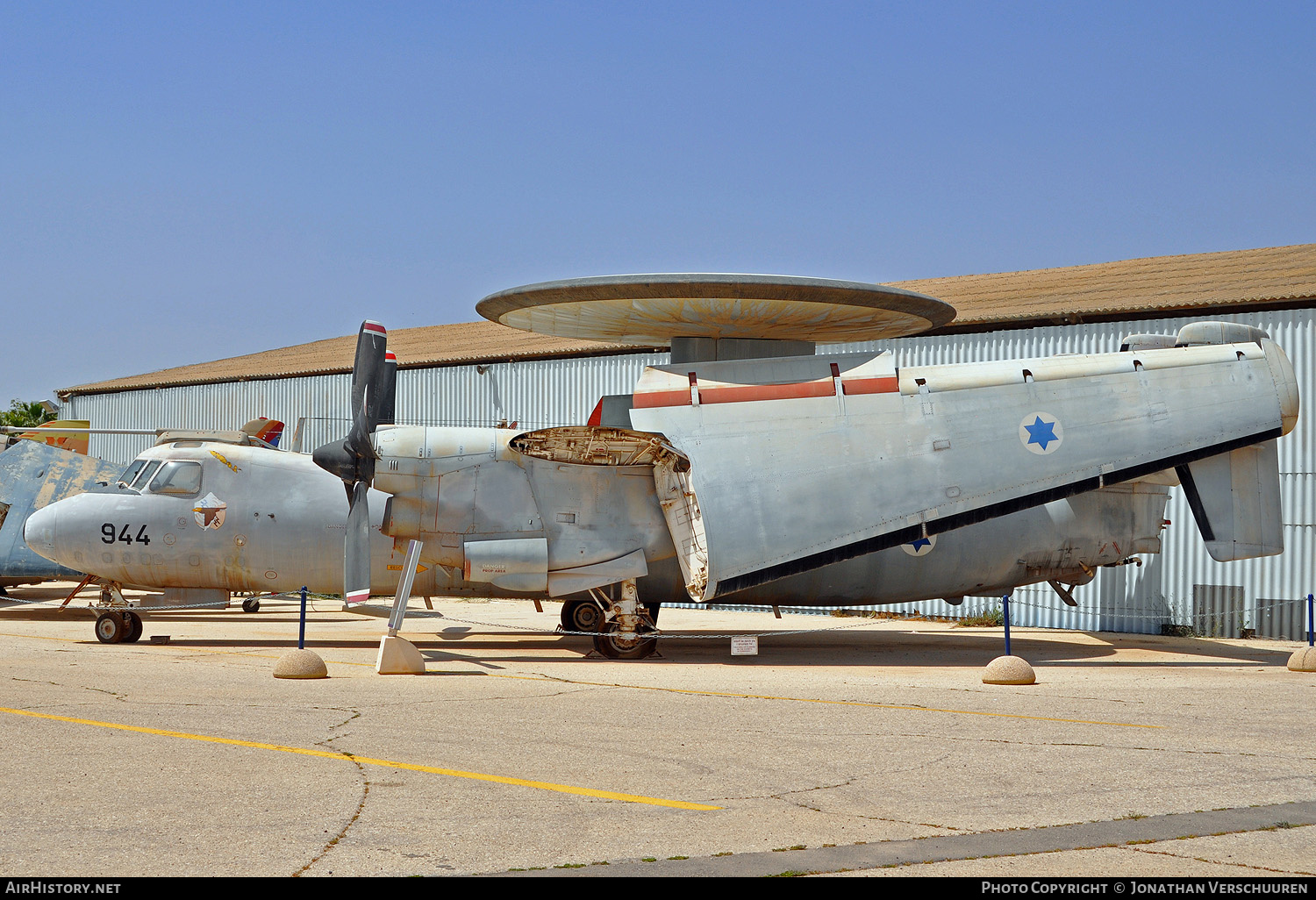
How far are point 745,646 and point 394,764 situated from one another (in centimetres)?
986

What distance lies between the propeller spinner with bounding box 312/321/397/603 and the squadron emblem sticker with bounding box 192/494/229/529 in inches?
121

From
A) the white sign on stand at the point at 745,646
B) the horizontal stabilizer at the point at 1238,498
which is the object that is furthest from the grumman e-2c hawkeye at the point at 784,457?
the white sign on stand at the point at 745,646

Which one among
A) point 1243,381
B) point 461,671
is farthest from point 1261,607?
point 461,671

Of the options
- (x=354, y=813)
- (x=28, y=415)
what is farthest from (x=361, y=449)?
(x=28, y=415)

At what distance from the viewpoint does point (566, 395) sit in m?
33.2

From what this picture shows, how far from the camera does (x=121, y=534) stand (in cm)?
1912

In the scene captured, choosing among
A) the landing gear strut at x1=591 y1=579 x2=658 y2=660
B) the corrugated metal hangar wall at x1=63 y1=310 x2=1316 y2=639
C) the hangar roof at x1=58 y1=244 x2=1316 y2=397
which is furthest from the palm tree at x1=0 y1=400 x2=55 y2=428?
the landing gear strut at x1=591 y1=579 x2=658 y2=660

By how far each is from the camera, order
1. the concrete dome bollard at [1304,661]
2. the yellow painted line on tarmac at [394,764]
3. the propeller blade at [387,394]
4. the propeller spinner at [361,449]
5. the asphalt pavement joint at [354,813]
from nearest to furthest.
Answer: the asphalt pavement joint at [354,813] < the yellow painted line on tarmac at [394,764] < the concrete dome bollard at [1304,661] < the propeller spinner at [361,449] < the propeller blade at [387,394]

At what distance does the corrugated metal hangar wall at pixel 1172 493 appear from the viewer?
2327 centimetres

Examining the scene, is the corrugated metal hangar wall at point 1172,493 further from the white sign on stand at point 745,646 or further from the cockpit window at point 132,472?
the cockpit window at point 132,472

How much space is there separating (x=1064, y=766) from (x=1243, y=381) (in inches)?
468

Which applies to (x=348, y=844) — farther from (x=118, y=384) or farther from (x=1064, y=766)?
(x=118, y=384)

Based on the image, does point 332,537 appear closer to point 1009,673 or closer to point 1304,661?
point 1009,673

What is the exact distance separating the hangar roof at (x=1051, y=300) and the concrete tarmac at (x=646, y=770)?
10657 millimetres
